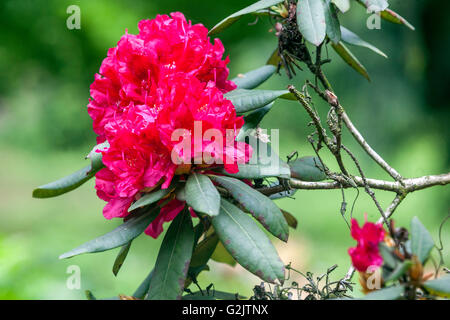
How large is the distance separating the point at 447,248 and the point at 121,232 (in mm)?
1924

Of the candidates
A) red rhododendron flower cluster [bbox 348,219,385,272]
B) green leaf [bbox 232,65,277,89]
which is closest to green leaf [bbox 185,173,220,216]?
red rhododendron flower cluster [bbox 348,219,385,272]

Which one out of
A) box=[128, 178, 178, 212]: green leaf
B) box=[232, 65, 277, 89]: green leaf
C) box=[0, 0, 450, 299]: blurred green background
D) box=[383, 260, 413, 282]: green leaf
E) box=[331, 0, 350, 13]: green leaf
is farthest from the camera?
box=[0, 0, 450, 299]: blurred green background

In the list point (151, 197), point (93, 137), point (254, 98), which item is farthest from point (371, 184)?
point (93, 137)

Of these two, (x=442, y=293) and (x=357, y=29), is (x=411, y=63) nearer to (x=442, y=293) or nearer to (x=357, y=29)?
(x=357, y=29)

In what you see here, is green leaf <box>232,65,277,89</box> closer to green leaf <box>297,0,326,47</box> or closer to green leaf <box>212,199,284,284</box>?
green leaf <box>297,0,326,47</box>

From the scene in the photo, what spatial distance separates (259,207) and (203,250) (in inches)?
6.6

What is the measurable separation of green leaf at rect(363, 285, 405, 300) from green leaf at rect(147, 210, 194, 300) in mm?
199

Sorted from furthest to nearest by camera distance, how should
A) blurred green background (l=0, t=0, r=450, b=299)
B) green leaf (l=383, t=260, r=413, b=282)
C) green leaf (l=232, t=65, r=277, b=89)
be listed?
blurred green background (l=0, t=0, r=450, b=299), green leaf (l=232, t=65, r=277, b=89), green leaf (l=383, t=260, r=413, b=282)

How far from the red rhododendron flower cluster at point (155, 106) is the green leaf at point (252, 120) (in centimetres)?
5

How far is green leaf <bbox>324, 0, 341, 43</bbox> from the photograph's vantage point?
650 mm

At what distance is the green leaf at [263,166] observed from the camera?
1.84ft

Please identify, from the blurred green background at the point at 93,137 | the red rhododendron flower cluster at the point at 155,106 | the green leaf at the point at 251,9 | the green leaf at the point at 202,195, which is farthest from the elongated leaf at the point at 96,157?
the blurred green background at the point at 93,137

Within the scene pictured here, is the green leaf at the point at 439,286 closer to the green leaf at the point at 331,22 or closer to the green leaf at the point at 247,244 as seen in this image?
the green leaf at the point at 247,244

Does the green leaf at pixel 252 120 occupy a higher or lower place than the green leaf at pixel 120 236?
higher
